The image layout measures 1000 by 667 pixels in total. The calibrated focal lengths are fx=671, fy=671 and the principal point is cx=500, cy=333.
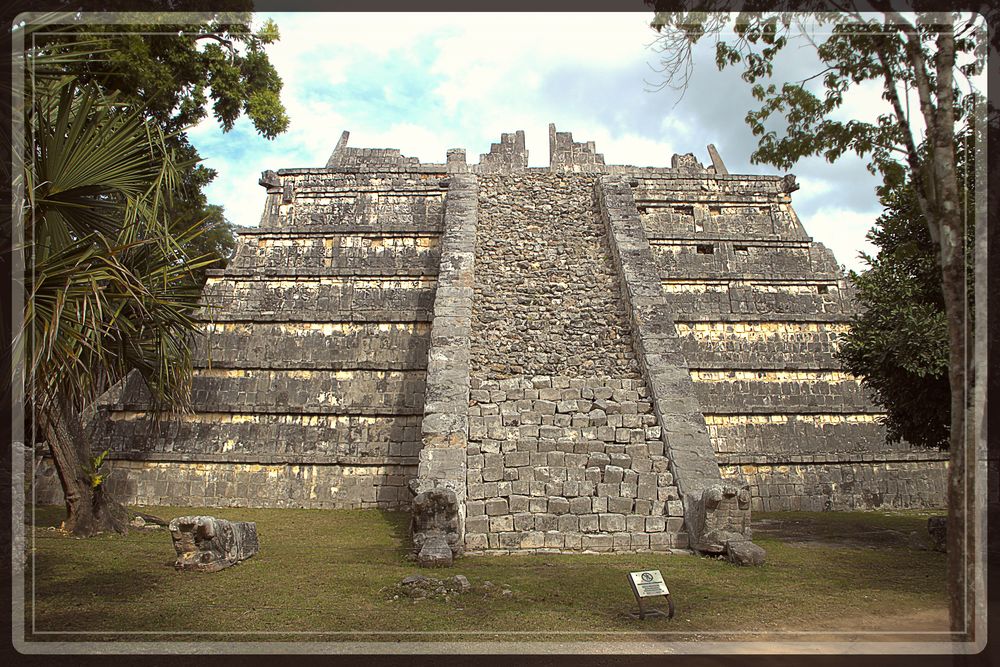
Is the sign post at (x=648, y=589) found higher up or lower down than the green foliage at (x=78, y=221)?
lower down

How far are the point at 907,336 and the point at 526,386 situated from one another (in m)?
5.51

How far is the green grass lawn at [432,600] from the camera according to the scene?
5.55m

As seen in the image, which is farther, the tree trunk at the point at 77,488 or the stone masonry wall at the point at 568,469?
the tree trunk at the point at 77,488

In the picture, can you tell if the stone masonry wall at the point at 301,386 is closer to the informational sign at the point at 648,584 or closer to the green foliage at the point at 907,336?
the informational sign at the point at 648,584

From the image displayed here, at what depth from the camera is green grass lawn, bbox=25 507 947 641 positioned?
5.55 meters

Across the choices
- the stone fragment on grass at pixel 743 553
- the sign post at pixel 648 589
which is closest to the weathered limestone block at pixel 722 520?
the stone fragment on grass at pixel 743 553

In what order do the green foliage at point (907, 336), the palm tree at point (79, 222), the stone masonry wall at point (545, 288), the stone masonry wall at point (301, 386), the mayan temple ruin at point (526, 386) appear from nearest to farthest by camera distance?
the palm tree at point (79, 222) < the green foliage at point (907, 336) < the mayan temple ruin at point (526, 386) < the stone masonry wall at point (301, 386) < the stone masonry wall at point (545, 288)

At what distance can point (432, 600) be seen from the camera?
6.38 meters

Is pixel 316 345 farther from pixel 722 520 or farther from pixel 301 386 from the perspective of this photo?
pixel 722 520

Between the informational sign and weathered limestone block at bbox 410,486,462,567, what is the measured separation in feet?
9.08

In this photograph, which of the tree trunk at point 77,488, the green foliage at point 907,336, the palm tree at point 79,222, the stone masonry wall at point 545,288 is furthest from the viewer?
the stone masonry wall at point 545,288

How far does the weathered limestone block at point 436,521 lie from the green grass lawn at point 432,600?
31 centimetres

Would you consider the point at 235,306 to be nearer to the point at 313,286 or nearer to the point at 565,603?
the point at 313,286

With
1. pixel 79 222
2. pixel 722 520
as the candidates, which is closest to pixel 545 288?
pixel 722 520
